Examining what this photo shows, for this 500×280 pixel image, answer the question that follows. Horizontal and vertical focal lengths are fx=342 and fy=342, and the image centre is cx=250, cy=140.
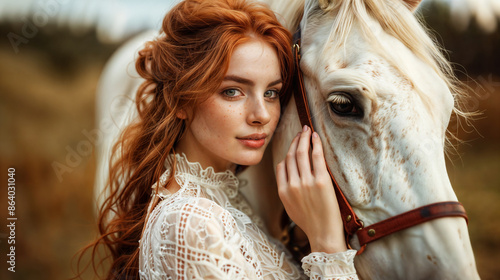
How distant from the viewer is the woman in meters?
0.75

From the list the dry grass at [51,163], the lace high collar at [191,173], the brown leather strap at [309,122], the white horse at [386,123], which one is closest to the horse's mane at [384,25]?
the white horse at [386,123]

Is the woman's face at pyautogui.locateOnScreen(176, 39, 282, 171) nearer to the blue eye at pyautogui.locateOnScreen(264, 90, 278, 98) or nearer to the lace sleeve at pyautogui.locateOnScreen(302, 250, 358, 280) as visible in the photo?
the blue eye at pyautogui.locateOnScreen(264, 90, 278, 98)

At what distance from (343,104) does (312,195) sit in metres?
0.24

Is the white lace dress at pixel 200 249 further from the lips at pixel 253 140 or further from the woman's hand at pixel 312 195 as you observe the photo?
the lips at pixel 253 140

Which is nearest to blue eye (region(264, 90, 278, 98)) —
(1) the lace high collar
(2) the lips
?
(2) the lips

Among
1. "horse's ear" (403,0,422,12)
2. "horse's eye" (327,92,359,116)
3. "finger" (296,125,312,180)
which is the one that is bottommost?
"finger" (296,125,312,180)

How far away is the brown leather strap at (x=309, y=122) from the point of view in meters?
0.82

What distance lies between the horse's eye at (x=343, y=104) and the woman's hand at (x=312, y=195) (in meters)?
0.09

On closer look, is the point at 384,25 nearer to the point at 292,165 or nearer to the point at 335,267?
the point at 292,165

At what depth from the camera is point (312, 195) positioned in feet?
2.78

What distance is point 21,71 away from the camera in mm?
3033

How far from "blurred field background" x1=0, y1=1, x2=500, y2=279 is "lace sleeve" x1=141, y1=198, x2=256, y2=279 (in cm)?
198

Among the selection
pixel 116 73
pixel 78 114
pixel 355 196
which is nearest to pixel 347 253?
pixel 355 196

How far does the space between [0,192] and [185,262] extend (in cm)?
298
